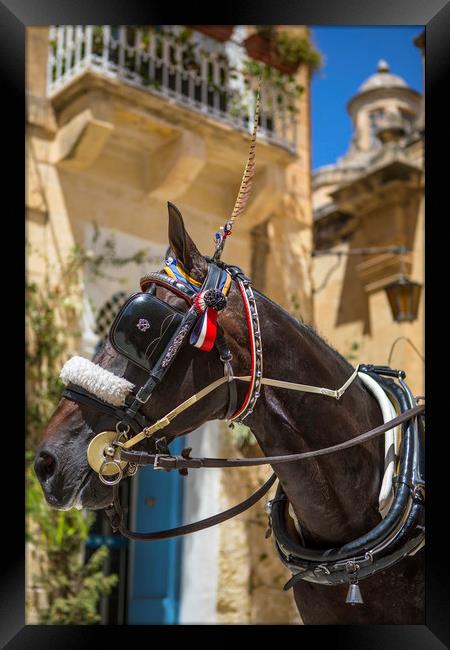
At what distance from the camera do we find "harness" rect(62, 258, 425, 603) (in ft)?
7.04

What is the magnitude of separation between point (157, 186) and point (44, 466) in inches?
211

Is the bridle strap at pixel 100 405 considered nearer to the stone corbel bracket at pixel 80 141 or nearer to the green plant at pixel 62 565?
the green plant at pixel 62 565

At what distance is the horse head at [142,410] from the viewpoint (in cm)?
215

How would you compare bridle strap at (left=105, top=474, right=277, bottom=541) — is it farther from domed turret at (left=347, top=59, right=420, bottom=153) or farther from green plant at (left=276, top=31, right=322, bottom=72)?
domed turret at (left=347, top=59, right=420, bottom=153)

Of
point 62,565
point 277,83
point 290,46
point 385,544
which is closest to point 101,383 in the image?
point 385,544

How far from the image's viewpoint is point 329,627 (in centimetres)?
238

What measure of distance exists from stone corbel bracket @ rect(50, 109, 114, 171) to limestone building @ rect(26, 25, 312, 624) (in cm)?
1

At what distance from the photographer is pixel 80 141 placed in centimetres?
676

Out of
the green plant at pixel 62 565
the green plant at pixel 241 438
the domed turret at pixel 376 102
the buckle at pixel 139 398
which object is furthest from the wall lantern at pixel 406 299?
the domed turret at pixel 376 102

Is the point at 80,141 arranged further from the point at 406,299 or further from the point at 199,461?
the point at 199,461

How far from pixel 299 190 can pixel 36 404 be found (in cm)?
361

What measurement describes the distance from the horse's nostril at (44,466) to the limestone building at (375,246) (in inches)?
231
